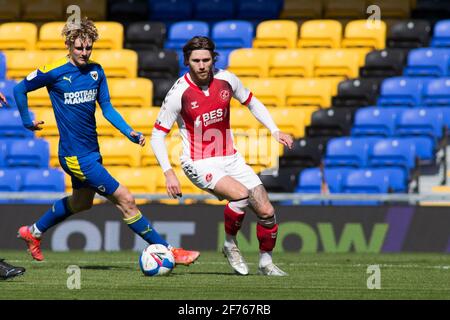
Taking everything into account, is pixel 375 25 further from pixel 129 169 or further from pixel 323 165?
pixel 129 169

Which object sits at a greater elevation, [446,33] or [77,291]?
[446,33]

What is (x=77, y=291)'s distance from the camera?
30.0 ft

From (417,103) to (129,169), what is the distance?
466 centimetres

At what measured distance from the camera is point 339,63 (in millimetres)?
20016

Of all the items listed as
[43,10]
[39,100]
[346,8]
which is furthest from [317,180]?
[43,10]

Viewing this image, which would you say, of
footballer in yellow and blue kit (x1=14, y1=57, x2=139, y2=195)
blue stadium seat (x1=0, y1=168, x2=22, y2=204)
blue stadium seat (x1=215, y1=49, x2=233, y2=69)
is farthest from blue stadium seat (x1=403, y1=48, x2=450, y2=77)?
footballer in yellow and blue kit (x1=14, y1=57, x2=139, y2=195)

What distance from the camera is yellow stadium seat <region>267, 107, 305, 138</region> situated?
19.1m

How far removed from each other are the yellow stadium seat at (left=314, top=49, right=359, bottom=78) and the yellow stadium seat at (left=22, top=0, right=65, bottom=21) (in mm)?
5540

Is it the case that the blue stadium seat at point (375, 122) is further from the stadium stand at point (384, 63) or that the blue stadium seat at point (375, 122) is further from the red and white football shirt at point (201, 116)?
the red and white football shirt at point (201, 116)

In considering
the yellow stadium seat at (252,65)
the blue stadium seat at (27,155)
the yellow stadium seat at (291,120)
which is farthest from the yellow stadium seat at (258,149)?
the blue stadium seat at (27,155)

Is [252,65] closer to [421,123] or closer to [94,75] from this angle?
[421,123]

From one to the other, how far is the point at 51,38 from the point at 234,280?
1244cm

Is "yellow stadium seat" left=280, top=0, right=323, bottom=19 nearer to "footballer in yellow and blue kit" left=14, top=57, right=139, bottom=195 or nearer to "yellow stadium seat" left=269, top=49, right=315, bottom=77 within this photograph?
"yellow stadium seat" left=269, top=49, right=315, bottom=77
